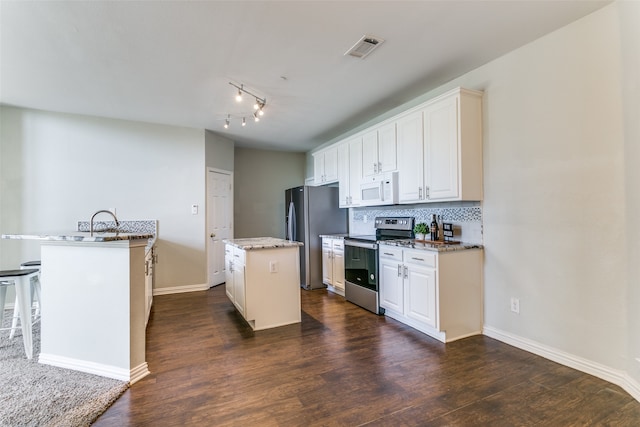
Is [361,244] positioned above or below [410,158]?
below

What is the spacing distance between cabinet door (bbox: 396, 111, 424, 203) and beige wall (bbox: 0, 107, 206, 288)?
10.5 ft

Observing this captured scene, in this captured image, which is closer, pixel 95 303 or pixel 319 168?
pixel 95 303

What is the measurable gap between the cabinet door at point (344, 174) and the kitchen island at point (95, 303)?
2943mm

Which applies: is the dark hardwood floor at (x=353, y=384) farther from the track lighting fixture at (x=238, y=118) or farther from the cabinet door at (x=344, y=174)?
the track lighting fixture at (x=238, y=118)

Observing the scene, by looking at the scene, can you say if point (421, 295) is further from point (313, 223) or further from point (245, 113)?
point (245, 113)

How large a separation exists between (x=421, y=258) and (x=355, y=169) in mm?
1880

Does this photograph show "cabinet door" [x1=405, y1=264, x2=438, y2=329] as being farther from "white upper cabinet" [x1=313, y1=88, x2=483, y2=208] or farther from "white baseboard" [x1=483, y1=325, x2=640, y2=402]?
"white upper cabinet" [x1=313, y1=88, x2=483, y2=208]

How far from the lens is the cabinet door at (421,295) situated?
2.75 m

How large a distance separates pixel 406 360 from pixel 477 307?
1.03 metres

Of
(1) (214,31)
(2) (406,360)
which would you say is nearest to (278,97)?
(1) (214,31)

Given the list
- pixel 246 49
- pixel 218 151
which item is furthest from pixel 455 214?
pixel 218 151

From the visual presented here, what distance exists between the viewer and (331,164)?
5.00 metres

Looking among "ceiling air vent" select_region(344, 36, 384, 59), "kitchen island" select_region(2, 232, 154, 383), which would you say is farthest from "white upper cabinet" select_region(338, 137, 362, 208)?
"kitchen island" select_region(2, 232, 154, 383)

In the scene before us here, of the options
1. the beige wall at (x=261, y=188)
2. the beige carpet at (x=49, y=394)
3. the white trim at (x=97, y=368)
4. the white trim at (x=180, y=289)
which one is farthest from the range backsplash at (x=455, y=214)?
the beige carpet at (x=49, y=394)
